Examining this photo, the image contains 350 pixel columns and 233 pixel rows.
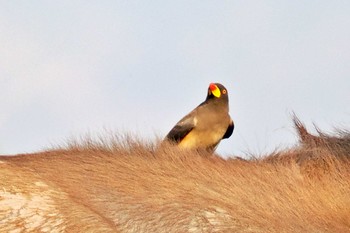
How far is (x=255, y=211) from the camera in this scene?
857cm

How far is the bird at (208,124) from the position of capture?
11.7m

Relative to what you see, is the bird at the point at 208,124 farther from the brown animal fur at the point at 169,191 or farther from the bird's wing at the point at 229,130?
the brown animal fur at the point at 169,191

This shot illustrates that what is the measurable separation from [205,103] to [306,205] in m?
3.62

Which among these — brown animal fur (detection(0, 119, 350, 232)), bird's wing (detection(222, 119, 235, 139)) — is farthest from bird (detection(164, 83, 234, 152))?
brown animal fur (detection(0, 119, 350, 232))

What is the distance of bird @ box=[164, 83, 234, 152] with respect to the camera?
1167cm

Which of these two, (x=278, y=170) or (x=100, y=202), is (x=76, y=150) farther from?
(x=278, y=170)

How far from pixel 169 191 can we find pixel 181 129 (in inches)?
117

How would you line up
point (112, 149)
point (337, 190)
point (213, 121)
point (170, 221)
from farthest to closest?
point (213, 121) → point (112, 149) → point (337, 190) → point (170, 221)

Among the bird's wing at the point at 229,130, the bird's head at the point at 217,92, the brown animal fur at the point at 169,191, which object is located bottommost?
the brown animal fur at the point at 169,191

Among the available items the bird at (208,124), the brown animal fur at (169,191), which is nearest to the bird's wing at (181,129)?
the bird at (208,124)

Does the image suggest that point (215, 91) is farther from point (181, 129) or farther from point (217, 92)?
point (181, 129)

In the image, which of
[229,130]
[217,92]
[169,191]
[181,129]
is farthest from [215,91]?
[169,191]

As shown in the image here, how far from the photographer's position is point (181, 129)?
1169 centimetres

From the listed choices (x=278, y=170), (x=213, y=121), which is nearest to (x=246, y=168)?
(x=278, y=170)
